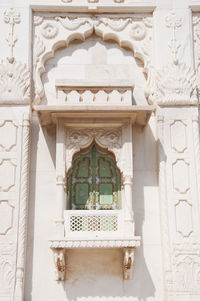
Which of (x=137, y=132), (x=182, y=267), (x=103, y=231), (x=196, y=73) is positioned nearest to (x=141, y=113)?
(x=137, y=132)

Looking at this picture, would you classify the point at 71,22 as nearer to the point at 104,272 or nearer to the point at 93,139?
the point at 93,139

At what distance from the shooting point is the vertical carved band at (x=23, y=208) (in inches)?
296

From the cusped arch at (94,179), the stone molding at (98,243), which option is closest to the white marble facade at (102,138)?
the stone molding at (98,243)

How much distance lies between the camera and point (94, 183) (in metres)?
8.25

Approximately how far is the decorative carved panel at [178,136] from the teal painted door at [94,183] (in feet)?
3.33

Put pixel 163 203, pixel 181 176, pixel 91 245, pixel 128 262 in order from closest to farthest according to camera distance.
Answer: pixel 91 245 → pixel 128 262 → pixel 163 203 → pixel 181 176

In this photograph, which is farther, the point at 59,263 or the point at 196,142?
the point at 196,142

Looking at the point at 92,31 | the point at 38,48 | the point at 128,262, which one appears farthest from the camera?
the point at 92,31

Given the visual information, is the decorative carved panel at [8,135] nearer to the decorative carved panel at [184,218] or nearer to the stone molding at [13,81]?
the stone molding at [13,81]

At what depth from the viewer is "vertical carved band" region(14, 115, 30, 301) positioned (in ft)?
24.7

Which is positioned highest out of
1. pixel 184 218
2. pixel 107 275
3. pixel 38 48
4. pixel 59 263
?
pixel 38 48

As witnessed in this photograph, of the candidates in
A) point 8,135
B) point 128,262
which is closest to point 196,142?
point 128,262

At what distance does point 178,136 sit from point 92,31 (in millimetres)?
2418

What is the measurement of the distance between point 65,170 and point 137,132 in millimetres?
1399
